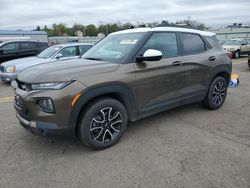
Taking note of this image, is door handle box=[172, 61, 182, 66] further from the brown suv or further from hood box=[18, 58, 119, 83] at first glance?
hood box=[18, 58, 119, 83]

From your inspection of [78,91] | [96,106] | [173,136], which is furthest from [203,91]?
[78,91]

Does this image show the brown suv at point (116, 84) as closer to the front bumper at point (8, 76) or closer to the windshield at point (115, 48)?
the windshield at point (115, 48)

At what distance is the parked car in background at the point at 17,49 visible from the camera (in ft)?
33.9

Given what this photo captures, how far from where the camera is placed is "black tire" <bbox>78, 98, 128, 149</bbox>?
3.11 metres

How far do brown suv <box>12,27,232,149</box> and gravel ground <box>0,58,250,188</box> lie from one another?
0.37 meters

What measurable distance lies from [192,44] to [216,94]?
1.34m

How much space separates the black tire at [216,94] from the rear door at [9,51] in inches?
360

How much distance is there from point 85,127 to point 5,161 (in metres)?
1.23

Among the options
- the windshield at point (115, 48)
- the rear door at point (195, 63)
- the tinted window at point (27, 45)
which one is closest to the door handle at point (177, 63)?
the rear door at point (195, 63)

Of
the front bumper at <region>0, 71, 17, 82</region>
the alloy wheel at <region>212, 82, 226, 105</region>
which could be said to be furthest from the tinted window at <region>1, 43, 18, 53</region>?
the alloy wheel at <region>212, 82, 226, 105</region>

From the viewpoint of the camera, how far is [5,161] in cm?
314

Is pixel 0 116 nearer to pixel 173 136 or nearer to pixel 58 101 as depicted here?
pixel 58 101

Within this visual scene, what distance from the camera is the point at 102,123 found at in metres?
3.30

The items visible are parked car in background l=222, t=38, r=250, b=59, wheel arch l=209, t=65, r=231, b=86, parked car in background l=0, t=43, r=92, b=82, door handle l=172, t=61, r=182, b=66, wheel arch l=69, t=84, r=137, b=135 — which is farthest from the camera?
parked car in background l=222, t=38, r=250, b=59
